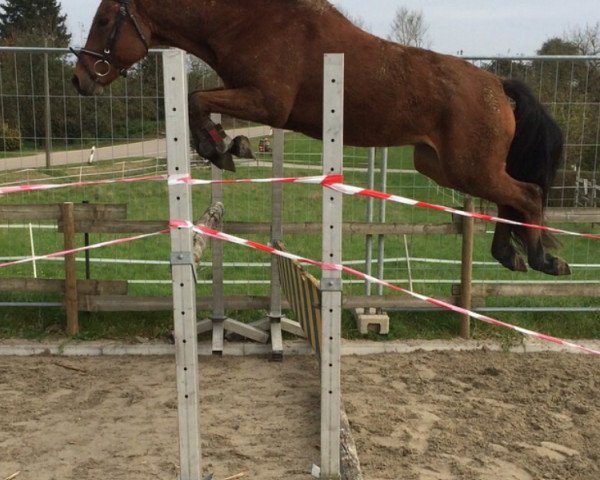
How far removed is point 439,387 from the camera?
4.09m

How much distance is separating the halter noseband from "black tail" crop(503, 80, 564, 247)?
66.6 inches

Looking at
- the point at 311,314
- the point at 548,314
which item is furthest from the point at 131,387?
the point at 548,314

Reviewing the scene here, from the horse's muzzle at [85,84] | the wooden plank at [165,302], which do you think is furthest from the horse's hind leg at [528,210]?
the wooden plank at [165,302]

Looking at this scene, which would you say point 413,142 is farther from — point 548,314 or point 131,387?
point 548,314

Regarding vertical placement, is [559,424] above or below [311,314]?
below

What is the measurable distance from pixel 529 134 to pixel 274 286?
7.60ft

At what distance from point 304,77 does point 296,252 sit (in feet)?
14.5

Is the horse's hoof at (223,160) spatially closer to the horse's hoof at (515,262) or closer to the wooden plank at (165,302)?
the horse's hoof at (515,262)

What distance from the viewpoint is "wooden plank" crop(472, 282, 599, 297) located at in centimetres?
494

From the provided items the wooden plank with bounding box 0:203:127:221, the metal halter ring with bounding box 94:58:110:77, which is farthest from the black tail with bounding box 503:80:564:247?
the wooden plank with bounding box 0:203:127:221

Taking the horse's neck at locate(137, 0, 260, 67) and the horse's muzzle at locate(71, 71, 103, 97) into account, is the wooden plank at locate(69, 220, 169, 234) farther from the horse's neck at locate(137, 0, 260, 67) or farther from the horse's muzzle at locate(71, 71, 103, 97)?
the horse's neck at locate(137, 0, 260, 67)

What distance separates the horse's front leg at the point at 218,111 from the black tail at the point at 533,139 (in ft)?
4.08

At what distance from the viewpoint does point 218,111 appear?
2.49 m

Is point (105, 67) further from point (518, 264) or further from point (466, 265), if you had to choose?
point (466, 265)
